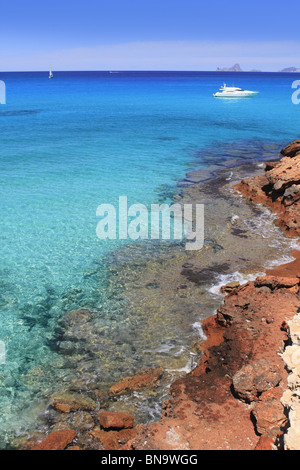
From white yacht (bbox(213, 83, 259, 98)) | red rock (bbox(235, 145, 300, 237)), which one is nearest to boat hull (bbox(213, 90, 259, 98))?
→ white yacht (bbox(213, 83, 259, 98))

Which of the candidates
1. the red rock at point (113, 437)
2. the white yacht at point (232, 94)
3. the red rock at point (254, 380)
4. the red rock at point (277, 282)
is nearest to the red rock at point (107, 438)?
the red rock at point (113, 437)

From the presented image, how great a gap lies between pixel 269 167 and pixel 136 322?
15.3m

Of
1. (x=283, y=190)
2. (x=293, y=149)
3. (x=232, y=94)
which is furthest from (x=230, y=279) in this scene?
(x=232, y=94)

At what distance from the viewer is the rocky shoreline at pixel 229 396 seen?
6.90 m

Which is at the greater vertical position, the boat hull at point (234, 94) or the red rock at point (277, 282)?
the boat hull at point (234, 94)

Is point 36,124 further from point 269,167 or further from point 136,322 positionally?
point 136,322

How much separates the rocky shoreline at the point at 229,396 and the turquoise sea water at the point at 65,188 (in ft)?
6.49

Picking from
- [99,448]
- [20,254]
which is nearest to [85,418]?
[99,448]

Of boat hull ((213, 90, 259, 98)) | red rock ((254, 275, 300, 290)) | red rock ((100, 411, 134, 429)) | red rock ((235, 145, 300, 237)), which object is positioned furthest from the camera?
boat hull ((213, 90, 259, 98))

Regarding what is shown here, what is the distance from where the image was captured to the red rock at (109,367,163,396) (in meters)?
8.62

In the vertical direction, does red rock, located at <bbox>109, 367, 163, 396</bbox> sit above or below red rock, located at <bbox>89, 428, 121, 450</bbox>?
above

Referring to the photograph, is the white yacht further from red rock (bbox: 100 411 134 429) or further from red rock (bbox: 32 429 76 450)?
red rock (bbox: 32 429 76 450)

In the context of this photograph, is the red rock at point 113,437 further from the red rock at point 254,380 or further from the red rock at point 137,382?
the red rock at point 254,380

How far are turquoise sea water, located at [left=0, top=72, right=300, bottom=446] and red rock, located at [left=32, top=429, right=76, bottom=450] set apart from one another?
902 millimetres
